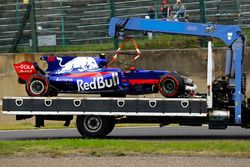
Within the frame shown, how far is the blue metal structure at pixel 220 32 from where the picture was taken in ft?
51.6

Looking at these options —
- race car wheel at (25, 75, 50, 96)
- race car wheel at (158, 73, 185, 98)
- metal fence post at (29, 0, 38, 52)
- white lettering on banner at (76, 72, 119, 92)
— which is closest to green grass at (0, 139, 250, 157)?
race car wheel at (158, 73, 185, 98)

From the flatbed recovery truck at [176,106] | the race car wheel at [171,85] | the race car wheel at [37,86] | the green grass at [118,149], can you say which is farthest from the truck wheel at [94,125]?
the green grass at [118,149]

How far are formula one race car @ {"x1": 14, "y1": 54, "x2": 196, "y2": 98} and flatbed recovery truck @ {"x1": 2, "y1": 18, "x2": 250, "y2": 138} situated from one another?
20.8 inches

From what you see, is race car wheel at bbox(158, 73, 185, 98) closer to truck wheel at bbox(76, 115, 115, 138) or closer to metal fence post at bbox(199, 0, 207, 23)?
truck wheel at bbox(76, 115, 115, 138)

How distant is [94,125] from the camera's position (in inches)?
643

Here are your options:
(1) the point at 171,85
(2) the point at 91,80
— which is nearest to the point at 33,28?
(2) the point at 91,80

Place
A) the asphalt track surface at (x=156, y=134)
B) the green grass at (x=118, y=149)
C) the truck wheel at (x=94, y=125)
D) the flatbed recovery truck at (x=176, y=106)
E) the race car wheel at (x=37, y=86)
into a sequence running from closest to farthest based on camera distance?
1. the green grass at (x=118, y=149)
2. the flatbed recovery truck at (x=176, y=106)
3. the truck wheel at (x=94, y=125)
4. the race car wheel at (x=37, y=86)
5. the asphalt track surface at (x=156, y=134)

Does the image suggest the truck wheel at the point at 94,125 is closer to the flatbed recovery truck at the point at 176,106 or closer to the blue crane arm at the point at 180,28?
the flatbed recovery truck at the point at 176,106

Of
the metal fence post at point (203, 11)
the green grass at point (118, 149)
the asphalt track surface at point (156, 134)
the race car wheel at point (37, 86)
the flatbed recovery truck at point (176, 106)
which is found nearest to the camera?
the green grass at point (118, 149)

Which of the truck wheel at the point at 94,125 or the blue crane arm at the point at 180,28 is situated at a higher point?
the blue crane arm at the point at 180,28

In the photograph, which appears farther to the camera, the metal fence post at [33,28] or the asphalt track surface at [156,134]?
the metal fence post at [33,28]

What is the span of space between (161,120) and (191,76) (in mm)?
6352

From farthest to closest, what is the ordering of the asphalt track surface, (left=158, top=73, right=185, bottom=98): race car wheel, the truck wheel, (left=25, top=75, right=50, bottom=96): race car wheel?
the asphalt track surface < (left=25, top=75, right=50, bottom=96): race car wheel < the truck wheel < (left=158, top=73, right=185, bottom=98): race car wheel

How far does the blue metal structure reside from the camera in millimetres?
15734
